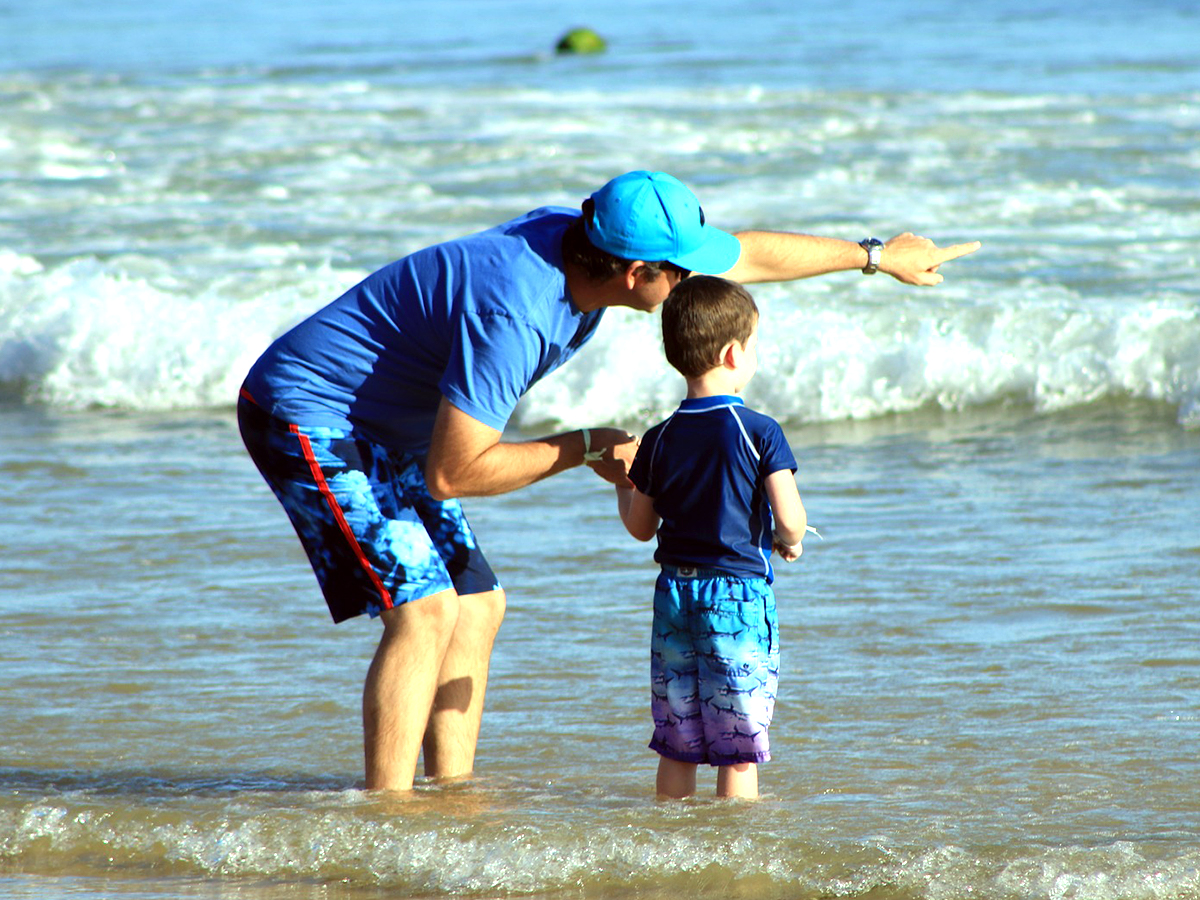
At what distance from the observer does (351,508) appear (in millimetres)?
3543

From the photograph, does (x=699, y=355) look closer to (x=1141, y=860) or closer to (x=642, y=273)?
(x=642, y=273)

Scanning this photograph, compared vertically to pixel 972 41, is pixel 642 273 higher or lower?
lower

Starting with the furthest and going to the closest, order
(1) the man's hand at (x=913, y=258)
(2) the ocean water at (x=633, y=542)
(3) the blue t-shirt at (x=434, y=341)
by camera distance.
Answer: (1) the man's hand at (x=913, y=258) → (2) the ocean water at (x=633, y=542) → (3) the blue t-shirt at (x=434, y=341)

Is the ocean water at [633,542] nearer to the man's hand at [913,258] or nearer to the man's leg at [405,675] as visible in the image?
the man's leg at [405,675]

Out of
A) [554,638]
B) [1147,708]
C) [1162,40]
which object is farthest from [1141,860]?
[1162,40]

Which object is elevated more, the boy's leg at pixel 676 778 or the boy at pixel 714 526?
the boy at pixel 714 526

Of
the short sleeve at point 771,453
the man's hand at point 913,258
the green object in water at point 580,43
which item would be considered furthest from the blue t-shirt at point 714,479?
the green object in water at point 580,43

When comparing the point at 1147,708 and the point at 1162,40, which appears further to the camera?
the point at 1162,40

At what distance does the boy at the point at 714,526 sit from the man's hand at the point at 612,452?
6 centimetres

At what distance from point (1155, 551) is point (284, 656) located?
311 cm

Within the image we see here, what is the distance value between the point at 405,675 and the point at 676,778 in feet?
2.27

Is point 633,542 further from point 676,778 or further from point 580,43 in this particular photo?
point 580,43

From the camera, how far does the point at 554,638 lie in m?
5.14

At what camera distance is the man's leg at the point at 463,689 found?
12.6 ft
